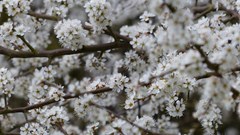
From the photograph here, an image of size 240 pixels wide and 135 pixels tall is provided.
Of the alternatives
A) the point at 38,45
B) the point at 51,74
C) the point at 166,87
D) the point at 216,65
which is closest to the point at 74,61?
the point at 38,45

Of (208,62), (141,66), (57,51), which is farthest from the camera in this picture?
(141,66)

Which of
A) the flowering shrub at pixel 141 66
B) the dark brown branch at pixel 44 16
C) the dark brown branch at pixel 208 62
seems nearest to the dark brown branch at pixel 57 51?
the flowering shrub at pixel 141 66

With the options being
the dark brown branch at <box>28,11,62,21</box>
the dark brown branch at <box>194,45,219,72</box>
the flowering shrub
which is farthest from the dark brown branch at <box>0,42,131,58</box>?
the dark brown branch at <box>194,45,219,72</box>

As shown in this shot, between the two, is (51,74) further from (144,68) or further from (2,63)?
(2,63)

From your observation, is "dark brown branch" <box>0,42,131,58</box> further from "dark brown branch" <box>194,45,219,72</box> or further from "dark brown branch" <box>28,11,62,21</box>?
"dark brown branch" <box>194,45,219,72</box>

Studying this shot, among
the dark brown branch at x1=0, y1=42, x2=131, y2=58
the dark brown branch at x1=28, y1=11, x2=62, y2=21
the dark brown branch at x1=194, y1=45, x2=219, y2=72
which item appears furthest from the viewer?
the dark brown branch at x1=28, y1=11, x2=62, y2=21

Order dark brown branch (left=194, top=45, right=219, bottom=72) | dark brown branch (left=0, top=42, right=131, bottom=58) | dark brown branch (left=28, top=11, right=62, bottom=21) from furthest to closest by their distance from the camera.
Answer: dark brown branch (left=28, top=11, right=62, bottom=21)
dark brown branch (left=0, top=42, right=131, bottom=58)
dark brown branch (left=194, top=45, right=219, bottom=72)

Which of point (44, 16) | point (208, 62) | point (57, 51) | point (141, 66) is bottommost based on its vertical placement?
point (208, 62)

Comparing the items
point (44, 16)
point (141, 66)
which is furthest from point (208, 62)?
point (44, 16)

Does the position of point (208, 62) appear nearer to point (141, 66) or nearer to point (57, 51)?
point (141, 66)

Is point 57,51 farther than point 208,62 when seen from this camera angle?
Yes

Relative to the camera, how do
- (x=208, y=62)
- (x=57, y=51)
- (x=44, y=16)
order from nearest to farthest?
1. (x=208, y=62)
2. (x=57, y=51)
3. (x=44, y=16)
